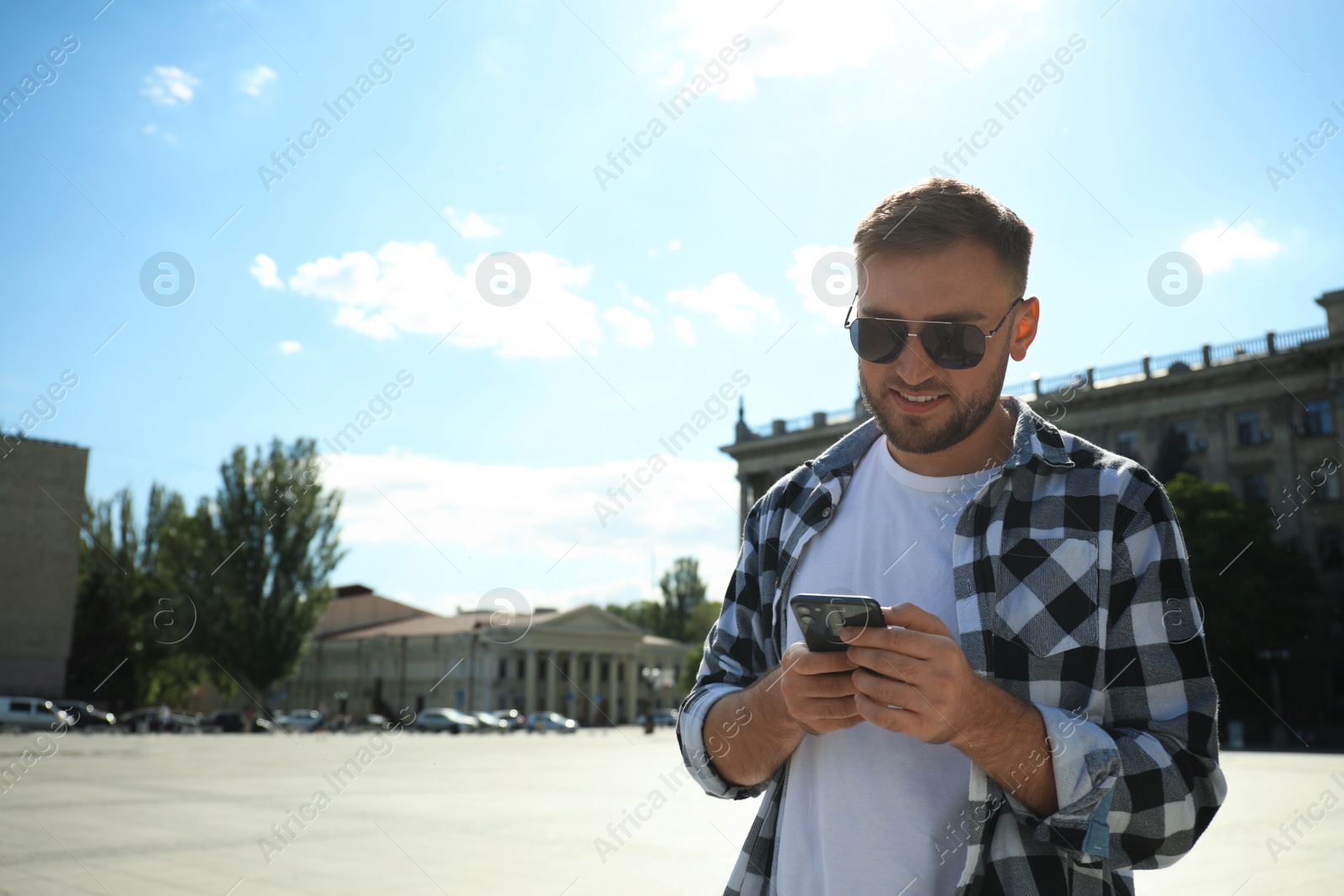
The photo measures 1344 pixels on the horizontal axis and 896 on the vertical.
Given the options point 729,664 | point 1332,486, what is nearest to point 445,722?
point 1332,486

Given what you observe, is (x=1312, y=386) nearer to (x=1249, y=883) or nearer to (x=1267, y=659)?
(x=1267, y=659)

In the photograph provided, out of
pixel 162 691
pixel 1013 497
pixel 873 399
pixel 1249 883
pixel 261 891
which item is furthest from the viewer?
pixel 162 691

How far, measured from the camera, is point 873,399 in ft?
7.13

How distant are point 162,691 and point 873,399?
8232 centimetres

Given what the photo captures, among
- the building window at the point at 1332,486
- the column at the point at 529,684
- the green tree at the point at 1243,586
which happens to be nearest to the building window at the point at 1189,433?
the building window at the point at 1332,486

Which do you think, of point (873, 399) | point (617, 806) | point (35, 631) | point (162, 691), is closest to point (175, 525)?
point (35, 631)

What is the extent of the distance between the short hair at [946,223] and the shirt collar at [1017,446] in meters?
0.26

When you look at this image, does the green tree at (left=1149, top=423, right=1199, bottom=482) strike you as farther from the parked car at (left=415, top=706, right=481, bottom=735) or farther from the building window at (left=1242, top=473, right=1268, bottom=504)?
the parked car at (left=415, top=706, right=481, bottom=735)

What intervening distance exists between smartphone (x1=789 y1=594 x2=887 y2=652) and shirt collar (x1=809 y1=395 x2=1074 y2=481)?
1.76 ft

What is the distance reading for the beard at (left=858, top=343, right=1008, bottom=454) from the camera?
2.07 metres

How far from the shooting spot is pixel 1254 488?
52469 millimetres

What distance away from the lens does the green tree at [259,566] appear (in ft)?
193

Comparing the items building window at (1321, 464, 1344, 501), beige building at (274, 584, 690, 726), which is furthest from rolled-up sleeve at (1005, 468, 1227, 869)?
beige building at (274, 584, 690, 726)

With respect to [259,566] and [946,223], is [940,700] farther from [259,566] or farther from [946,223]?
[259,566]
